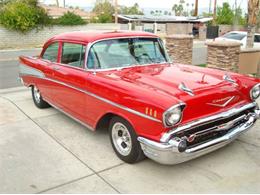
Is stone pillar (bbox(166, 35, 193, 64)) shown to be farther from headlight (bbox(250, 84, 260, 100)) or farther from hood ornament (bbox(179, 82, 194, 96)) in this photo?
hood ornament (bbox(179, 82, 194, 96))

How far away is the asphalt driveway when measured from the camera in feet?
11.1

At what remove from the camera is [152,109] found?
328 centimetres

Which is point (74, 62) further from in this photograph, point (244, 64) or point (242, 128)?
point (244, 64)

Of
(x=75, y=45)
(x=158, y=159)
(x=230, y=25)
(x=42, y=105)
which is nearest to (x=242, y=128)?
(x=158, y=159)

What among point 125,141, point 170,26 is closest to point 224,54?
point 125,141

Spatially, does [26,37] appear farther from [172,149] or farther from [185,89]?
[172,149]

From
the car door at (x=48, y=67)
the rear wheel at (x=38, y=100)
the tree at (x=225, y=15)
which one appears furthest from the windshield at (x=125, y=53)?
the tree at (x=225, y=15)

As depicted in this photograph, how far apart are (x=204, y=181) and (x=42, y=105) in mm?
3814

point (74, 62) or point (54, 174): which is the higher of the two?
point (74, 62)

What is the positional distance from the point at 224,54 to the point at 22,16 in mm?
15990

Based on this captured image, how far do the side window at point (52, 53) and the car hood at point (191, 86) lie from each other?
154cm

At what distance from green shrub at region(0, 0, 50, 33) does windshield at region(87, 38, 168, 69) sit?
687 inches

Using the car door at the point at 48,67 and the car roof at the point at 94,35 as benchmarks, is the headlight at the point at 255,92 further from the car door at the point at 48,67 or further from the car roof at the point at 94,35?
the car door at the point at 48,67

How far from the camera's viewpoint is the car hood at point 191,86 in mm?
3412
